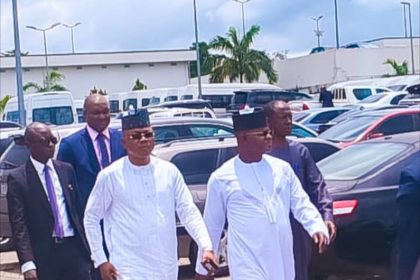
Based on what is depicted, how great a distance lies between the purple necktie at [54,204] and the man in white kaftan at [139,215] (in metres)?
0.96

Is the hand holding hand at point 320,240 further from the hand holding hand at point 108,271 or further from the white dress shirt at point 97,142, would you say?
the white dress shirt at point 97,142

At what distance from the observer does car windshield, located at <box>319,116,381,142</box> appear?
15867mm

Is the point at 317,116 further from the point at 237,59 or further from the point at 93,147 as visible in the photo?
the point at 237,59

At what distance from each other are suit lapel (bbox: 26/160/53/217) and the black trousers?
0.84ft

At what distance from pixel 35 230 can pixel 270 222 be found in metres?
1.91

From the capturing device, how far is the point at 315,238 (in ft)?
18.6

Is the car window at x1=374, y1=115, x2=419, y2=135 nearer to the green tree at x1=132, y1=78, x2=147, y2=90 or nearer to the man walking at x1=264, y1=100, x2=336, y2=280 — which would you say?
the man walking at x1=264, y1=100, x2=336, y2=280

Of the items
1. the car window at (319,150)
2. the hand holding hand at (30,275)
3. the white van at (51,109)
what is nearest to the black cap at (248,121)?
the hand holding hand at (30,275)

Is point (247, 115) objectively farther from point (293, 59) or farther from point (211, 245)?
point (293, 59)

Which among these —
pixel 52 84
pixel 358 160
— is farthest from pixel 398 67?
pixel 358 160

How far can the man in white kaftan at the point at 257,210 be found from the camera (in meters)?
5.55

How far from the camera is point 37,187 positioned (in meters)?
6.64

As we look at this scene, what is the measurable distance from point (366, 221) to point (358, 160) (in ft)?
2.98

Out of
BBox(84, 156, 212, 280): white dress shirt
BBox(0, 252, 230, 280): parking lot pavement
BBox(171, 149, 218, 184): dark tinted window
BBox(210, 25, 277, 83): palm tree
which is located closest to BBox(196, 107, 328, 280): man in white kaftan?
BBox(84, 156, 212, 280): white dress shirt
